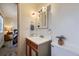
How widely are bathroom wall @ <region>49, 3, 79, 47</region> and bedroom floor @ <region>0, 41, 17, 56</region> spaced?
0.54 meters

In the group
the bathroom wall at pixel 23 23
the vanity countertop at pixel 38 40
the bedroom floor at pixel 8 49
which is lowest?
the bedroom floor at pixel 8 49

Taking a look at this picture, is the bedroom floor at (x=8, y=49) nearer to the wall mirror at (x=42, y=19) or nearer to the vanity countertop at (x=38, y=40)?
the vanity countertop at (x=38, y=40)

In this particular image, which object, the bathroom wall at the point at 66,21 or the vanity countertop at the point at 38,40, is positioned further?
the vanity countertop at the point at 38,40

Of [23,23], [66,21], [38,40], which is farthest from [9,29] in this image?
[66,21]

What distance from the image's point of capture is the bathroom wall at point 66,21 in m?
1.40

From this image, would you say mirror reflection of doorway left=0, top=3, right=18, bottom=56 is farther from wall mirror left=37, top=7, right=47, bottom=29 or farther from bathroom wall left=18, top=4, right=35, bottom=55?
wall mirror left=37, top=7, right=47, bottom=29

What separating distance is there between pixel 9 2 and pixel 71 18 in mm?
791

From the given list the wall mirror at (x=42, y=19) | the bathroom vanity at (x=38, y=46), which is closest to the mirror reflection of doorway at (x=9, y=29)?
the bathroom vanity at (x=38, y=46)

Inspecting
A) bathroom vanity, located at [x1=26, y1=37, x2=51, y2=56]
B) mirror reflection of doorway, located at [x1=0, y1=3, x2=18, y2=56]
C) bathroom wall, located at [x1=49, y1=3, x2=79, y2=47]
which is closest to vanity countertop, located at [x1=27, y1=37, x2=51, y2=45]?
bathroom vanity, located at [x1=26, y1=37, x2=51, y2=56]

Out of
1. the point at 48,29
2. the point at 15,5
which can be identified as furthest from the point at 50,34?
the point at 15,5

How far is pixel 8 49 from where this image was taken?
5.01 ft

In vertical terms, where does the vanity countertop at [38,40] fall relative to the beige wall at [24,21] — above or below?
below

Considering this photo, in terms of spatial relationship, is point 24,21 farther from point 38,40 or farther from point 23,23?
point 38,40

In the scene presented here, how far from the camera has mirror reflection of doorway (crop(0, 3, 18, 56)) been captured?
1484 millimetres
